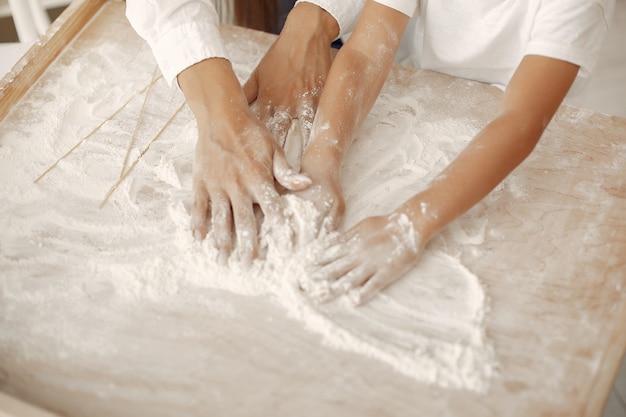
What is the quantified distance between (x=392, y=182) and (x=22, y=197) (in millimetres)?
617

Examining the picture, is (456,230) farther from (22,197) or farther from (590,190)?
(22,197)

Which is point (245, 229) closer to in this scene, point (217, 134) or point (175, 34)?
point (217, 134)

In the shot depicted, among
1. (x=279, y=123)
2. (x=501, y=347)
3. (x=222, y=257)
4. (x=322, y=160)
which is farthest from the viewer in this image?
(x=279, y=123)

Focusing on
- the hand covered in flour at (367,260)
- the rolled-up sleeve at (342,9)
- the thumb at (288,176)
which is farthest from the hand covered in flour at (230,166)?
the rolled-up sleeve at (342,9)

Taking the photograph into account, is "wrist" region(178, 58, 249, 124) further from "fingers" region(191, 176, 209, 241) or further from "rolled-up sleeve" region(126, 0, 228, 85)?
"fingers" region(191, 176, 209, 241)

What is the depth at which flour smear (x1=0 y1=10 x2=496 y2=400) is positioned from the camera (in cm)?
89

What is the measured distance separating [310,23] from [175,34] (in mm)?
276

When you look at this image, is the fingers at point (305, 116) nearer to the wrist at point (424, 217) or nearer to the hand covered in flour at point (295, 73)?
the hand covered in flour at point (295, 73)

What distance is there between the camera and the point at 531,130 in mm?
1033

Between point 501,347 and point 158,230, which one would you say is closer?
point 501,347

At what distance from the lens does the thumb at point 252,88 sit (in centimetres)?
Answer: 124

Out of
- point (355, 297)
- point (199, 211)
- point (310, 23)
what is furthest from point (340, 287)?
point (310, 23)

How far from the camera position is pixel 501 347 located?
0.87 metres

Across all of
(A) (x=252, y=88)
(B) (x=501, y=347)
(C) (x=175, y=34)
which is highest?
(C) (x=175, y=34)
